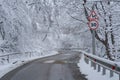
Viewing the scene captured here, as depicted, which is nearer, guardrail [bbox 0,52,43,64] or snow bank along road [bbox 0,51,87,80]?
snow bank along road [bbox 0,51,87,80]

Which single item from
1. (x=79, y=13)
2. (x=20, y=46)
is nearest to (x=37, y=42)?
(x=20, y=46)

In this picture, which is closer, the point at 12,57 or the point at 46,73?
the point at 46,73

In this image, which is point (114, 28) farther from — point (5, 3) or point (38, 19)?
point (38, 19)

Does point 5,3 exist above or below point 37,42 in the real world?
above

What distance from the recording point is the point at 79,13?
2558cm

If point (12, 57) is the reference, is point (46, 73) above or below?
above

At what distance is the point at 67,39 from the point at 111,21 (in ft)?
225

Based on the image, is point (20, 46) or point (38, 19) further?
point (38, 19)

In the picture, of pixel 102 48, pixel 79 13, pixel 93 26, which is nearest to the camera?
pixel 93 26

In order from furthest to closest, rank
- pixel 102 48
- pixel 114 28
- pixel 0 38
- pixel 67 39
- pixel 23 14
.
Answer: pixel 67 39
pixel 102 48
pixel 23 14
pixel 0 38
pixel 114 28

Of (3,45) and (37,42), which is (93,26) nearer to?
(3,45)

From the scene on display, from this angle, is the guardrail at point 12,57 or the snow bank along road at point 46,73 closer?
the snow bank along road at point 46,73

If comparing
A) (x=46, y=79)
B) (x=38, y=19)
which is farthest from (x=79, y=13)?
(x=38, y=19)

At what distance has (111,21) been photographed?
22.8 meters
